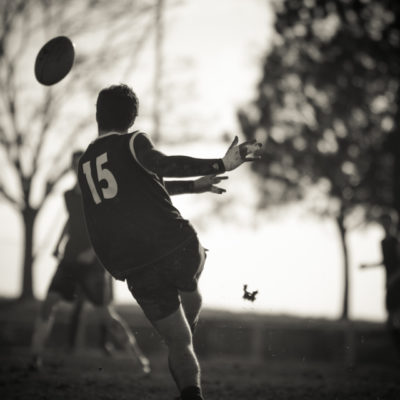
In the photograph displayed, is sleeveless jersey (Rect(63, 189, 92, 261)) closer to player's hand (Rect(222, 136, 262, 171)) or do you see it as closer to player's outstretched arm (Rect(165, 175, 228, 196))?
player's outstretched arm (Rect(165, 175, 228, 196))

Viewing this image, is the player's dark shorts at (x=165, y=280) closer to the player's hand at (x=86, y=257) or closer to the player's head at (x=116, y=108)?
the player's head at (x=116, y=108)

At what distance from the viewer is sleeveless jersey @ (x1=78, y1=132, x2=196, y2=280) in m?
3.40

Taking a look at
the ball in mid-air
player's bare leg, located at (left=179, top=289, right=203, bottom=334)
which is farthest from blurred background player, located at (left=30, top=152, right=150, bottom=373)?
player's bare leg, located at (left=179, top=289, right=203, bottom=334)

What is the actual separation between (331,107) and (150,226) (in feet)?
66.1

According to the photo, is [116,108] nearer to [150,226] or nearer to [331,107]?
[150,226]

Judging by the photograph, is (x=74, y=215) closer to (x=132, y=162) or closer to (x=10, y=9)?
(x=132, y=162)

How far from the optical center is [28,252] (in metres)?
16.2

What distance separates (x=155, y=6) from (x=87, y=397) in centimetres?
1187

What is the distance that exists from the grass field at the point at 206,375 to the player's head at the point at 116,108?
2.23m

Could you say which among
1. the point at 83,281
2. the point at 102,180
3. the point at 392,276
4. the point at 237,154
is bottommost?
the point at 83,281

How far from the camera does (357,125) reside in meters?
22.4

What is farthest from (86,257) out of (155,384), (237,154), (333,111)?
(333,111)

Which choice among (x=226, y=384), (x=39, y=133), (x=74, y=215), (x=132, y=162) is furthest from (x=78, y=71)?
(x=132, y=162)

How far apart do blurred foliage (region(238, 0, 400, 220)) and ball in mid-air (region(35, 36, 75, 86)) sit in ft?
51.2
